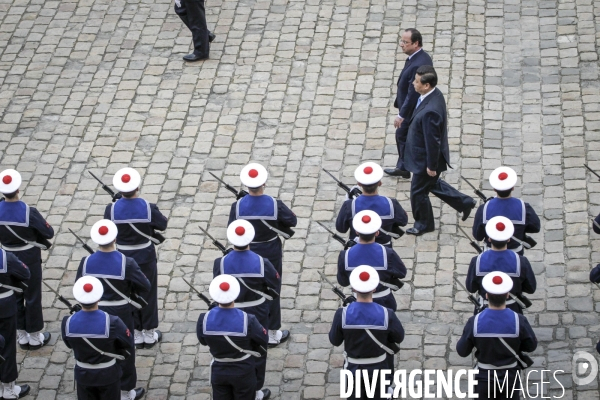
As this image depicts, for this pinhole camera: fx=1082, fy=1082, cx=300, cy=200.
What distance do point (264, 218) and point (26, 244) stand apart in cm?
220

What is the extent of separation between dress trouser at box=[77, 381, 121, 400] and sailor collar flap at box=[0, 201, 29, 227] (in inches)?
70.7

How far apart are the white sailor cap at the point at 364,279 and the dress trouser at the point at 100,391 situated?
6.95 ft

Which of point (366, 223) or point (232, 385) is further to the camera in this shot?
point (366, 223)

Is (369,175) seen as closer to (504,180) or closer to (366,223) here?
(366,223)

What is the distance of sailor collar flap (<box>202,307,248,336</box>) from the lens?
27.7 feet

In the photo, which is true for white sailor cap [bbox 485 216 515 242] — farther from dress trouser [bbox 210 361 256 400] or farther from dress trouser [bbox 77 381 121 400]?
dress trouser [bbox 77 381 121 400]

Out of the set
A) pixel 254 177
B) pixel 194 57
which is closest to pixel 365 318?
pixel 254 177

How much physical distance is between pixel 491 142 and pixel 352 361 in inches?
185

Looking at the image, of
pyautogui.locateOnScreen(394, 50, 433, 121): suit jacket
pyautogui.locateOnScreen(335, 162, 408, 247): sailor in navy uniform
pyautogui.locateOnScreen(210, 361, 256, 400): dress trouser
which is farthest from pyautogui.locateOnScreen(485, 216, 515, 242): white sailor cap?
pyautogui.locateOnScreen(394, 50, 433, 121): suit jacket

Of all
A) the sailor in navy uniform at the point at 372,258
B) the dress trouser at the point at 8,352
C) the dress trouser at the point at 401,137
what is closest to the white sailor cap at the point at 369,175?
the sailor in navy uniform at the point at 372,258

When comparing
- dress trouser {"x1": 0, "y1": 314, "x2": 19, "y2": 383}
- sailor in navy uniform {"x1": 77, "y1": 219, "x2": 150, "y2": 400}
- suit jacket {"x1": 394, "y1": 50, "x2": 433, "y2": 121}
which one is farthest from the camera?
suit jacket {"x1": 394, "y1": 50, "x2": 433, "y2": 121}

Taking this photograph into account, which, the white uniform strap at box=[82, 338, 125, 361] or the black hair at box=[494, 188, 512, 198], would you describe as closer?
the white uniform strap at box=[82, 338, 125, 361]

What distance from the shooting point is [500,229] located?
904 cm

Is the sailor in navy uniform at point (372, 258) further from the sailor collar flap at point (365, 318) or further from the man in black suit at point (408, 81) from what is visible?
the man in black suit at point (408, 81)
